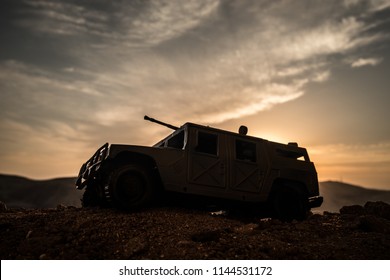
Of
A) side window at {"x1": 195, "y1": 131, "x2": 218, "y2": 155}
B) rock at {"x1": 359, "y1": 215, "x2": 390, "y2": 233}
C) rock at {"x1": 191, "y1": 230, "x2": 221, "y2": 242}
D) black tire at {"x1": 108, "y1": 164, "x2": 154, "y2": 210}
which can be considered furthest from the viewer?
side window at {"x1": 195, "y1": 131, "x2": 218, "y2": 155}

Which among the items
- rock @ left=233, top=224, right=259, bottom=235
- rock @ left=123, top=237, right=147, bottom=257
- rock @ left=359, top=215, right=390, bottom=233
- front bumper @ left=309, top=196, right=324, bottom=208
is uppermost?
front bumper @ left=309, top=196, right=324, bottom=208

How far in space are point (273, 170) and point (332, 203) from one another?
7995 centimetres

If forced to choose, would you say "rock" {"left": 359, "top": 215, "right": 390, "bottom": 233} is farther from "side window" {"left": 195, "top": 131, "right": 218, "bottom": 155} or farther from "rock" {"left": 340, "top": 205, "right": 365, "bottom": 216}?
"side window" {"left": 195, "top": 131, "right": 218, "bottom": 155}

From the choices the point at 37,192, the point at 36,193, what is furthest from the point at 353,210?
the point at 37,192

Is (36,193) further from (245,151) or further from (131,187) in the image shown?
(245,151)

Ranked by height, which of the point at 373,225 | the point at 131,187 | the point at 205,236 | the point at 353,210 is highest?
the point at 131,187

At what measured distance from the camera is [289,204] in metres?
7.22

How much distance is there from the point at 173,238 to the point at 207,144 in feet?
9.08

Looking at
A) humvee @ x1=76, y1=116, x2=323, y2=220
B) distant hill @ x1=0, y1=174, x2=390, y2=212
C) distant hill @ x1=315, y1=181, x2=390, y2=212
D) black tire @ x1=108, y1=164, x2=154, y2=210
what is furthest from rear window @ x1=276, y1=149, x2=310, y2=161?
distant hill @ x1=315, y1=181, x2=390, y2=212

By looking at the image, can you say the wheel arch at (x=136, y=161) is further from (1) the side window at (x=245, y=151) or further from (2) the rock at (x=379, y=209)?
(2) the rock at (x=379, y=209)

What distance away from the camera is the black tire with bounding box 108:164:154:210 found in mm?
5422

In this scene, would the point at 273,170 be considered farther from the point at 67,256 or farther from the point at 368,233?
the point at 67,256

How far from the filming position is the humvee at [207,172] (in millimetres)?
5629

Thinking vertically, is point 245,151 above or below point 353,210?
above
